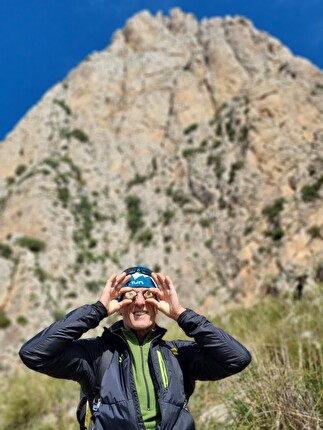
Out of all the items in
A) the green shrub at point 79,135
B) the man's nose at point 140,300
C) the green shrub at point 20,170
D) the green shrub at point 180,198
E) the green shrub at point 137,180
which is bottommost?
the man's nose at point 140,300

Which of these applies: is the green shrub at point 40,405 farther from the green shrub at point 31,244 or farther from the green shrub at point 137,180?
the green shrub at point 137,180

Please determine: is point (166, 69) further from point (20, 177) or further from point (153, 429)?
point (153, 429)

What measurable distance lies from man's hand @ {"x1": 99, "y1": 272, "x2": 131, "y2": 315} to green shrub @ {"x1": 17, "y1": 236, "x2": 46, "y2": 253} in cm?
2357

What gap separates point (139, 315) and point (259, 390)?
4.22 feet

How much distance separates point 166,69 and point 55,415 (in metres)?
39.4

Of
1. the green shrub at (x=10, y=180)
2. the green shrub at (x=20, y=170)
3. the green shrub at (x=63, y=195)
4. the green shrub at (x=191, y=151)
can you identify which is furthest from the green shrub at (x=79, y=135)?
the green shrub at (x=191, y=151)

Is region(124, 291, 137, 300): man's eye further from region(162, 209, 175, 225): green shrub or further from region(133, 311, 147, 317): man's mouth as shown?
region(162, 209, 175, 225): green shrub

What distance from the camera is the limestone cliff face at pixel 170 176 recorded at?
2030cm

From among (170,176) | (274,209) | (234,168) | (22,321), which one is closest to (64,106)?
(170,176)

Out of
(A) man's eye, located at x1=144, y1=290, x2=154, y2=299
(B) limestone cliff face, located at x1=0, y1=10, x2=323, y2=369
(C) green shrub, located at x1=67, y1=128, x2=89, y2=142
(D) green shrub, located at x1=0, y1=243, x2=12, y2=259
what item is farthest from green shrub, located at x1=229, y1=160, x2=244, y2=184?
(A) man's eye, located at x1=144, y1=290, x2=154, y2=299

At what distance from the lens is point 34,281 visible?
2275cm

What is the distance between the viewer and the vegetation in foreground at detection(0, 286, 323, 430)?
283 cm

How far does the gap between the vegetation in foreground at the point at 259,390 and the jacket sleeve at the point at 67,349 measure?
133 centimetres

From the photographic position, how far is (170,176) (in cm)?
3131
